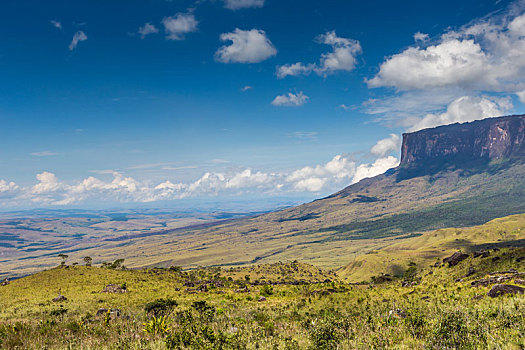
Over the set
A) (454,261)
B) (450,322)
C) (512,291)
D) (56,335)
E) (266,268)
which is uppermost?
(450,322)

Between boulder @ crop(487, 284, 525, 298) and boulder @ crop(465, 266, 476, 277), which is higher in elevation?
boulder @ crop(487, 284, 525, 298)

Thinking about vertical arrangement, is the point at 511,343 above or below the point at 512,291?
above

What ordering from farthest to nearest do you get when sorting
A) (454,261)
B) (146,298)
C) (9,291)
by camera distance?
(454,261), (9,291), (146,298)

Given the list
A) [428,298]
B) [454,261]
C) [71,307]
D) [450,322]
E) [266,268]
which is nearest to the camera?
[450,322]

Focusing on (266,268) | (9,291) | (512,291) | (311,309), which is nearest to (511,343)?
(512,291)

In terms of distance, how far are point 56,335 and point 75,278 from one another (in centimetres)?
6526

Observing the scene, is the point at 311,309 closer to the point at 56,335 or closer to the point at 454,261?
the point at 56,335

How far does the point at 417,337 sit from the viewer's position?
1608cm

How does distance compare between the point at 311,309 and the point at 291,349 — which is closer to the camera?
the point at 291,349

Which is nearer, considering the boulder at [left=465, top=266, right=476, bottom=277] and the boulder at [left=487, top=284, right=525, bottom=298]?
the boulder at [left=487, top=284, right=525, bottom=298]

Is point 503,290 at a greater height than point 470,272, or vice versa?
point 503,290

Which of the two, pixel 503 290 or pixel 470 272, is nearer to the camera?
pixel 503 290

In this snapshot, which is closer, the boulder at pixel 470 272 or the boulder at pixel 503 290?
the boulder at pixel 503 290

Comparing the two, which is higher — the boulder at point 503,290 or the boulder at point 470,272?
the boulder at point 503,290
